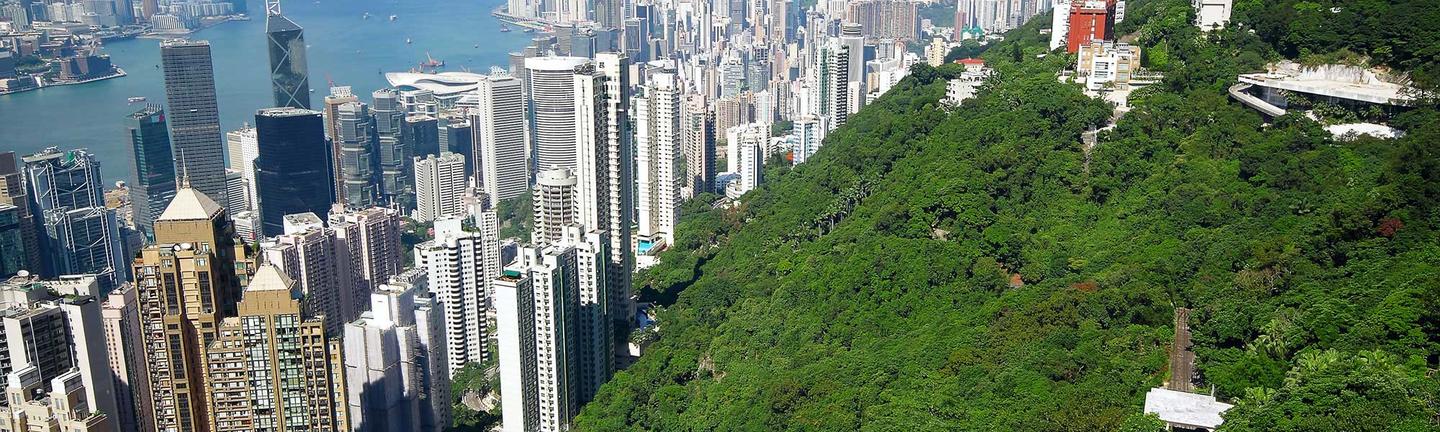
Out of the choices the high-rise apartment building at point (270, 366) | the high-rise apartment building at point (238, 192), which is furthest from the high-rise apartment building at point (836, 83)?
the high-rise apartment building at point (270, 366)

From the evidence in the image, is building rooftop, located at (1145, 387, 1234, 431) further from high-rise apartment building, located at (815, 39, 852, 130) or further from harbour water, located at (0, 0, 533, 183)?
harbour water, located at (0, 0, 533, 183)

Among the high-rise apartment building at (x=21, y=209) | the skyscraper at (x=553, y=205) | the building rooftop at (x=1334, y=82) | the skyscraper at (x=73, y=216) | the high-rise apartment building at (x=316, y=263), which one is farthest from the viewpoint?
the skyscraper at (x=73, y=216)

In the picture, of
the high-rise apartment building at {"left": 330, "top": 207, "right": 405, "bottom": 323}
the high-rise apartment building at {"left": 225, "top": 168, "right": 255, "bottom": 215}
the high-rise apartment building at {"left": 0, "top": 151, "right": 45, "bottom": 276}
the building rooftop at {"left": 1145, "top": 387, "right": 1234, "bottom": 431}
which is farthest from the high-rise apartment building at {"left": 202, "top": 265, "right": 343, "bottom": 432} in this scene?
the high-rise apartment building at {"left": 225, "top": 168, "right": 255, "bottom": 215}

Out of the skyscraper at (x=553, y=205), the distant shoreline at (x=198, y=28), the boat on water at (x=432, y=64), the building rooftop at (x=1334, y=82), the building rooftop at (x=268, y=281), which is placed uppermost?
the building rooftop at (x=1334, y=82)

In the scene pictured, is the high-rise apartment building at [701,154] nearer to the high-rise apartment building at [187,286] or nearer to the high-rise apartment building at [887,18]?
the high-rise apartment building at [187,286]

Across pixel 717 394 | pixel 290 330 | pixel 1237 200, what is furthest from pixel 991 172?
pixel 290 330

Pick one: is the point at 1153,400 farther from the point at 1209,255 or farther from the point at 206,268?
the point at 206,268
